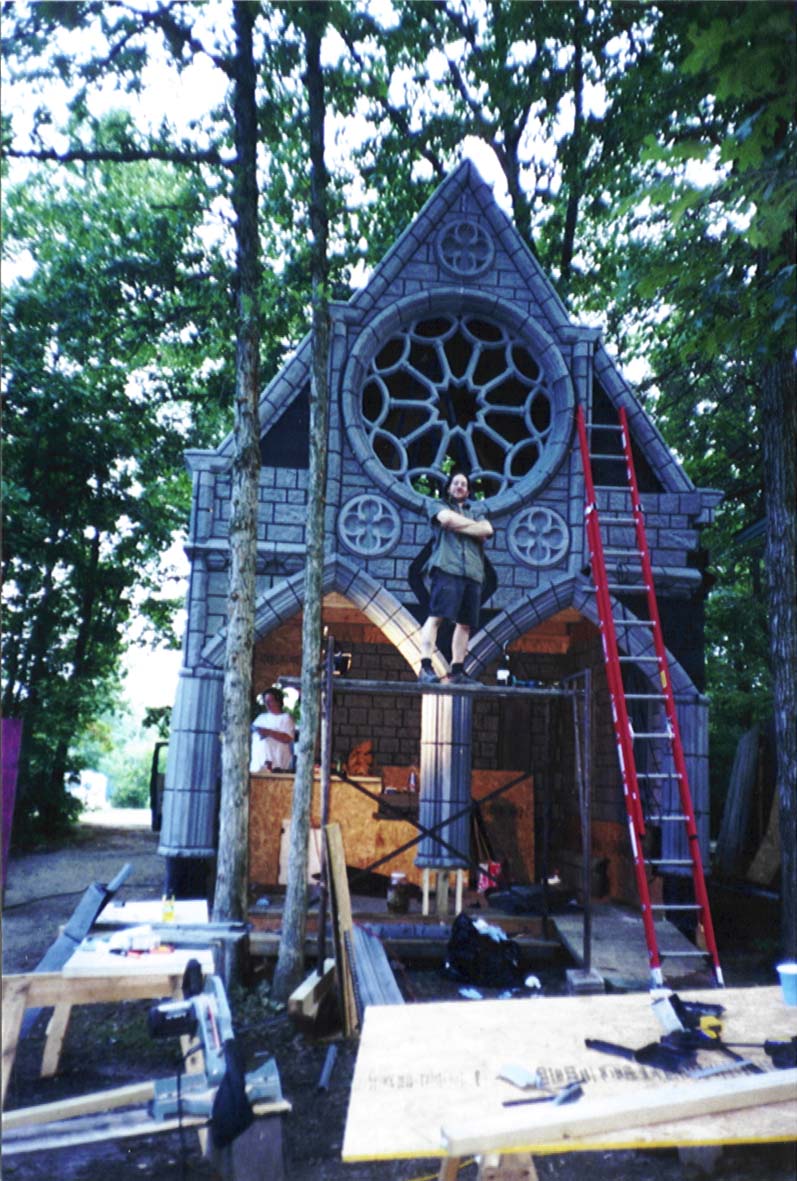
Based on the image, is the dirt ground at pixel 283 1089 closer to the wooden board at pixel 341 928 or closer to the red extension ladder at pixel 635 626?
the wooden board at pixel 341 928

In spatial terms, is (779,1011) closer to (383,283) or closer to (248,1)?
(248,1)

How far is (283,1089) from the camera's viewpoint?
19.2 feet

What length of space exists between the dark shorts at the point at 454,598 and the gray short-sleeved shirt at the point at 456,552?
7 centimetres

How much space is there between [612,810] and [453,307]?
6.28 m

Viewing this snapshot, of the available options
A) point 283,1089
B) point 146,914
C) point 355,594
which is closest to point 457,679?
point 355,594

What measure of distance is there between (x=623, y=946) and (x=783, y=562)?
3825mm

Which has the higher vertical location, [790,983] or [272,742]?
[272,742]

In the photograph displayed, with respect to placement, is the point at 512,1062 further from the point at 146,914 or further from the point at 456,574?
the point at 456,574

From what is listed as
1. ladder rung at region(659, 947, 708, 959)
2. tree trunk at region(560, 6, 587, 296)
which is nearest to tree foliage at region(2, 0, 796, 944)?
tree trunk at region(560, 6, 587, 296)

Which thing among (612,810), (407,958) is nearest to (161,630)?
(612,810)

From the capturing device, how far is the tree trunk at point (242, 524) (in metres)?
7.70

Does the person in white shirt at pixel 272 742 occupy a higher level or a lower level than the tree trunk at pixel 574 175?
lower

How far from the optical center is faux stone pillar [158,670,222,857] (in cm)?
912

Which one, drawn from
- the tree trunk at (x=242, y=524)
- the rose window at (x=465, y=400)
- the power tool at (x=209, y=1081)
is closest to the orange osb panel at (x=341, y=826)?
the tree trunk at (x=242, y=524)
